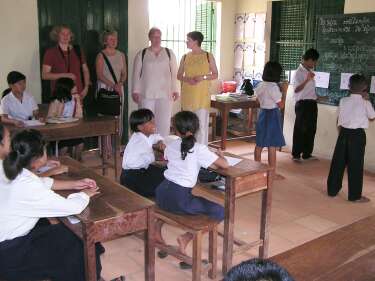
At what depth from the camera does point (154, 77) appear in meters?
5.28

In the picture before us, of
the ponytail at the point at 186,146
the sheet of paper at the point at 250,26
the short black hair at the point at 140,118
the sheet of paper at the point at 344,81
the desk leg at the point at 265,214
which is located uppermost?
the sheet of paper at the point at 250,26

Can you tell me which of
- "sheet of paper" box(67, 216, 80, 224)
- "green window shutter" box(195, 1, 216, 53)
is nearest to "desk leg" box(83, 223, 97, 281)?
"sheet of paper" box(67, 216, 80, 224)

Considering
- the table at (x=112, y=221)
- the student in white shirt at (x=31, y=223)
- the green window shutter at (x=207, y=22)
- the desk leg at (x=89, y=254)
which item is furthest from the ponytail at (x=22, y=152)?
the green window shutter at (x=207, y=22)

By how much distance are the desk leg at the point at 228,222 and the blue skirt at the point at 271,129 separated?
2162 mm

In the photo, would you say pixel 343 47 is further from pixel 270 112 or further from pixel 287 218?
pixel 287 218

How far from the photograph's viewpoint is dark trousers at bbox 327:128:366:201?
13.7ft

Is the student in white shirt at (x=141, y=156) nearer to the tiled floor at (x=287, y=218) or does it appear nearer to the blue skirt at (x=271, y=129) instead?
the tiled floor at (x=287, y=218)

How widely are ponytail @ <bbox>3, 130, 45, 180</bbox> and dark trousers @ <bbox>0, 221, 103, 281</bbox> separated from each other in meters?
0.31

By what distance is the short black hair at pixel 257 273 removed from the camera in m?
0.85

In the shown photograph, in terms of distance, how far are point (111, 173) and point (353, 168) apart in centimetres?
258

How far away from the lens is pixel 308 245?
221 centimetres

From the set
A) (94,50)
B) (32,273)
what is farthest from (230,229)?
(94,50)

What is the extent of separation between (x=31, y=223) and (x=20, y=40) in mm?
3695

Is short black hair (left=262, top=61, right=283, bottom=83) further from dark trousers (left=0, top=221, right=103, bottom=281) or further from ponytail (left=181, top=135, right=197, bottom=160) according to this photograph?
dark trousers (left=0, top=221, right=103, bottom=281)
